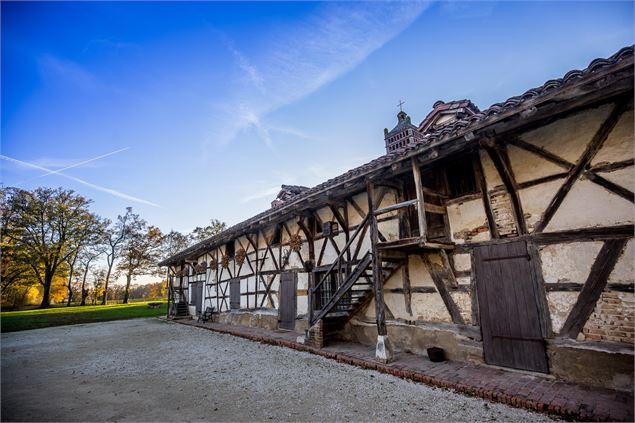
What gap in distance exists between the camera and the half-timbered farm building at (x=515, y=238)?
406 cm

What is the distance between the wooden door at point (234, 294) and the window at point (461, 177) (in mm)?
10898

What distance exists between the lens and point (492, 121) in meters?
4.18

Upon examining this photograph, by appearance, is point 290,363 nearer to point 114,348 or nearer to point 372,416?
point 372,416

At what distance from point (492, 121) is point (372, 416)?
4372 mm

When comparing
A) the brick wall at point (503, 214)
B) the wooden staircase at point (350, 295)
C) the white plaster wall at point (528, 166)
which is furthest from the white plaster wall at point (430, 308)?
the white plaster wall at point (528, 166)

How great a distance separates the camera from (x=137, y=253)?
38.8m

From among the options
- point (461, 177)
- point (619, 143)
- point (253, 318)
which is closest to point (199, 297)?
point (253, 318)

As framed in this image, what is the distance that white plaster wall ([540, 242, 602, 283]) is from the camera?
14.3 ft

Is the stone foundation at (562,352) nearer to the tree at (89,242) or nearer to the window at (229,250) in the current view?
the window at (229,250)

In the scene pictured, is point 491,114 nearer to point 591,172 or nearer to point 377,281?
point 591,172

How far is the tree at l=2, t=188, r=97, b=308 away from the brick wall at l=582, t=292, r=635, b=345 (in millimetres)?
42096

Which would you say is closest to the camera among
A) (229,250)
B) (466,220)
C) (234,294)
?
(466,220)

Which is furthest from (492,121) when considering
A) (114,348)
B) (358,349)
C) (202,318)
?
(202,318)

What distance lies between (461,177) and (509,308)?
269cm
